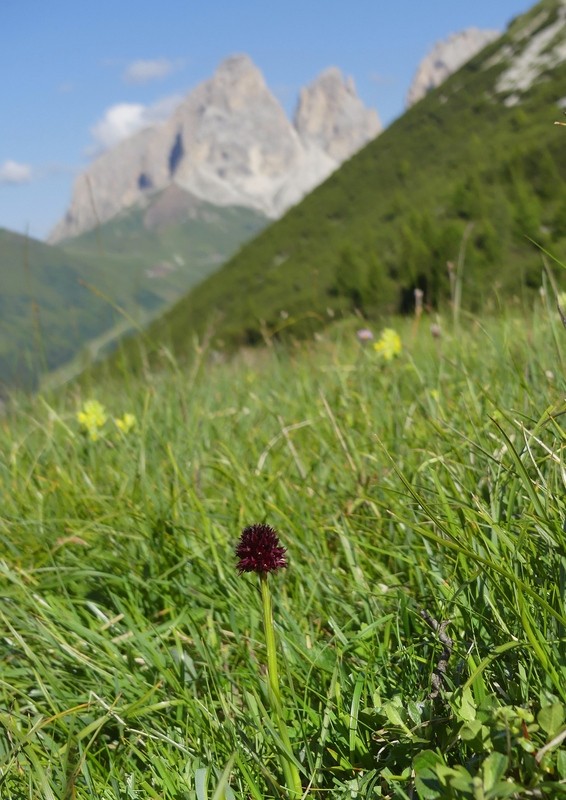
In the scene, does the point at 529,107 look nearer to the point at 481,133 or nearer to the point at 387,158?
the point at 481,133

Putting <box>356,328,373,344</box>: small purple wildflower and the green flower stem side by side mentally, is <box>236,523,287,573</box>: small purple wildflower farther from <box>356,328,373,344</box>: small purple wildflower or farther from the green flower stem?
<box>356,328,373,344</box>: small purple wildflower

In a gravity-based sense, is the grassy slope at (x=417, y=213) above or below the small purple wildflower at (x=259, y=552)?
above

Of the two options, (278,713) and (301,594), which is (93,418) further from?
(278,713)

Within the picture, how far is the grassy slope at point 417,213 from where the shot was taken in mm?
76931

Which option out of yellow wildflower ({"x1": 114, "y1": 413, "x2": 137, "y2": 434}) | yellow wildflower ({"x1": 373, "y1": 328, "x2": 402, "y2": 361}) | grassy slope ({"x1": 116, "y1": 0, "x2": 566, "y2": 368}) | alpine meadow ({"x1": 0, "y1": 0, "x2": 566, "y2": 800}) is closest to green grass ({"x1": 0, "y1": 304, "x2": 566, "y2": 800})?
alpine meadow ({"x1": 0, "y1": 0, "x2": 566, "y2": 800})

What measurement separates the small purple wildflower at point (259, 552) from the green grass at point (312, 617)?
0.26 metres

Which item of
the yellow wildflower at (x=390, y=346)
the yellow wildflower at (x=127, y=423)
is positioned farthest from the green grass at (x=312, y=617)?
the yellow wildflower at (x=390, y=346)

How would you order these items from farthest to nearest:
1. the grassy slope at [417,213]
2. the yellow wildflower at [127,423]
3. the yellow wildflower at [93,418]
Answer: the grassy slope at [417,213]
the yellow wildflower at [93,418]
the yellow wildflower at [127,423]

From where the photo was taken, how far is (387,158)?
12731 centimetres

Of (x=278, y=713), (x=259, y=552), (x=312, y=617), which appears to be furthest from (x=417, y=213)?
(x=278, y=713)

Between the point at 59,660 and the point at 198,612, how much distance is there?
0.37 m

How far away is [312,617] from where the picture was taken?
6.26ft

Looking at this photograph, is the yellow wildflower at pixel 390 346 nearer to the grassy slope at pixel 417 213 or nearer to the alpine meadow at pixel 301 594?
the alpine meadow at pixel 301 594

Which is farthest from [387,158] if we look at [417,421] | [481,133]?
[417,421]
